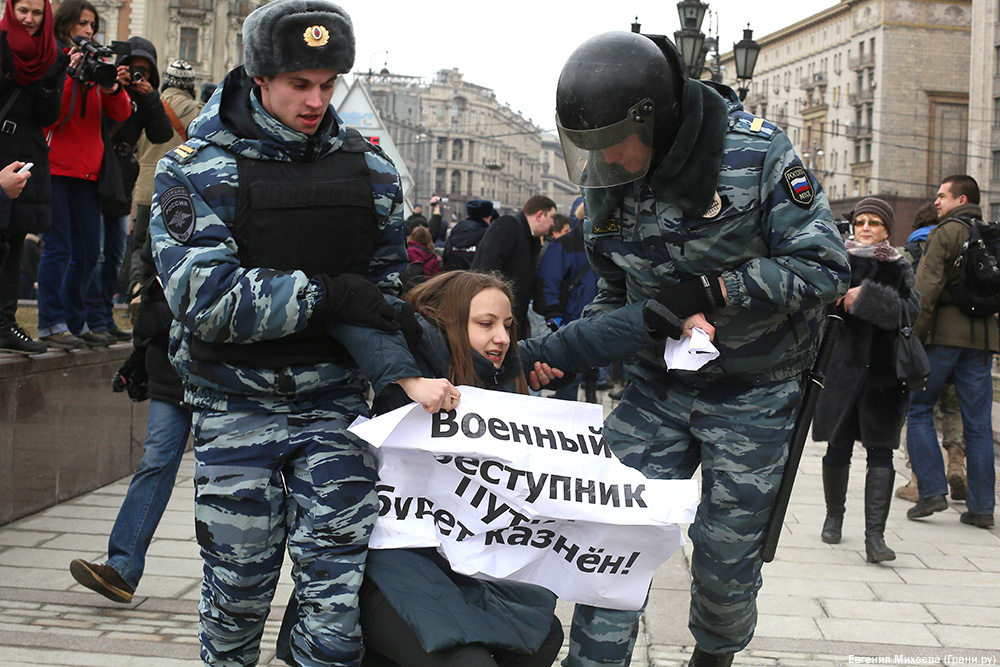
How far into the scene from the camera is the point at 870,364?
625 centimetres

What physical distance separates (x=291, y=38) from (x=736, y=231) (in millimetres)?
1494

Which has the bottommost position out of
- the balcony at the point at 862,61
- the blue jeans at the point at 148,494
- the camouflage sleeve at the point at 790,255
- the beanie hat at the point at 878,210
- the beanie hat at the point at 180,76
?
the blue jeans at the point at 148,494

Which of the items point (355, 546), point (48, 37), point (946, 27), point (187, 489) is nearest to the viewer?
point (355, 546)

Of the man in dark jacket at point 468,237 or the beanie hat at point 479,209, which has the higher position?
the beanie hat at point 479,209

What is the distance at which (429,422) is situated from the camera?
2986 millimetres

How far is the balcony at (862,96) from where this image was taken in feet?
262

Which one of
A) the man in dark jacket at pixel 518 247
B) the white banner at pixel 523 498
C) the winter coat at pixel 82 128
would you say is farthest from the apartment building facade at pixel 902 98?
the white banner at pixel 523 498

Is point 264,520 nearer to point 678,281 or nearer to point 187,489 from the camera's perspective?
point 678,281

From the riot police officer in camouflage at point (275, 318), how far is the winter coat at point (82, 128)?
3.89 meters

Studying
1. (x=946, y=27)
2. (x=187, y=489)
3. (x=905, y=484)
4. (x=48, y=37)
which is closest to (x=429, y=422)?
(x=48, y=37)

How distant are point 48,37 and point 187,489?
3.13 m

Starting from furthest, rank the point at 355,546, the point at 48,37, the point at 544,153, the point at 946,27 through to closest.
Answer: the point at 544,153
the point at 946,27
the point at 48,37
the point at 355,546

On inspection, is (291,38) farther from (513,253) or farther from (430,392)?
(513,253)

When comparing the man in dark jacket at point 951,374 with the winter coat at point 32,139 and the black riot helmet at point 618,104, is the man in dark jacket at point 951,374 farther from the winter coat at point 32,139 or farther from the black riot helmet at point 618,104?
the winter coat at point 32,139
